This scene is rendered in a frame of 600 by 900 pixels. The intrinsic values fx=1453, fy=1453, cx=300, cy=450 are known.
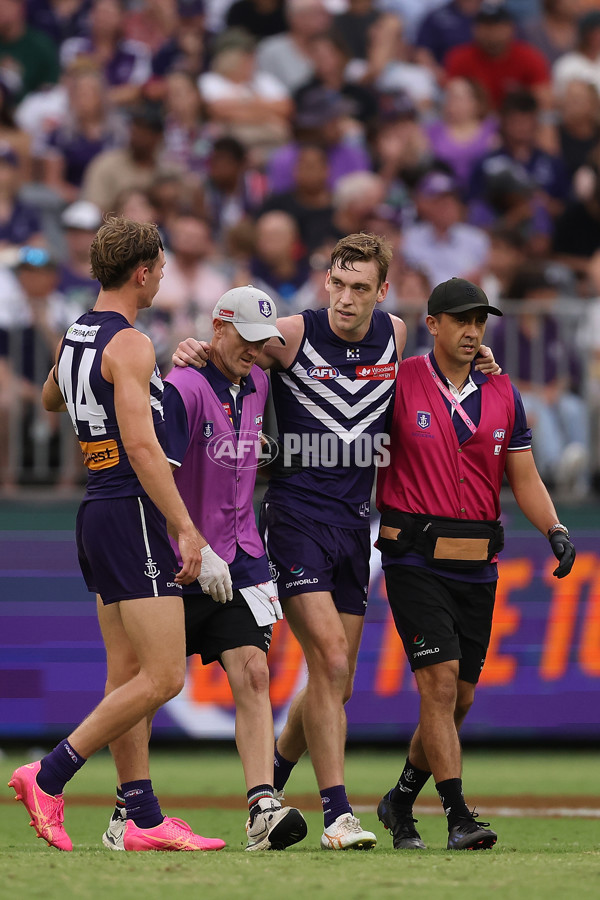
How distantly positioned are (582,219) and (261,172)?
3.23 metres

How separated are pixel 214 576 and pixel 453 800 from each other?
1487 millimetres

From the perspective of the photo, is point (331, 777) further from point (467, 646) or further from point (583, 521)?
point (583, 521)

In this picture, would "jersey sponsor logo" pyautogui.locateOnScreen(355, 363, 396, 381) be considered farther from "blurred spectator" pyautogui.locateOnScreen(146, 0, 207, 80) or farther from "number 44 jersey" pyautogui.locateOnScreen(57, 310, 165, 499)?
"blurred spectator" pyautogui.locateOnScreen(146, 0, 207, 80)

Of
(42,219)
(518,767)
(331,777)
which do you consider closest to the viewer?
(331,777)

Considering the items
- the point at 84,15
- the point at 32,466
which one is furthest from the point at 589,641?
the point at 84,15

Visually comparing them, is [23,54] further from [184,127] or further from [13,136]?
[184,127]

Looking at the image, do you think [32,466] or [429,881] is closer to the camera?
[429,881]

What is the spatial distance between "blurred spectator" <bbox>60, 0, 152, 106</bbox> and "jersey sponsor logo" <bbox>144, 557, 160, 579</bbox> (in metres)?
10.4

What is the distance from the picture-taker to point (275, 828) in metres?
6.18

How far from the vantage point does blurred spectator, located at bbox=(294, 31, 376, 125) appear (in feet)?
51.1

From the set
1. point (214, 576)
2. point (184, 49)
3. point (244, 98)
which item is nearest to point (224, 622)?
point (214, 576)

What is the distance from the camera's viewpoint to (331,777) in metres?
6.48

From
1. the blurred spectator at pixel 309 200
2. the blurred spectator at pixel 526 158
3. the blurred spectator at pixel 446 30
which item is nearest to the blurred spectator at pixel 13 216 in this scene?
the blurred spectator at pixel 309 200

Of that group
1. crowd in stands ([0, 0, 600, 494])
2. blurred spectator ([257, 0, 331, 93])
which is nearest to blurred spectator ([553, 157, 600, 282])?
crowd in stands ([0, 0, 600, 494])
